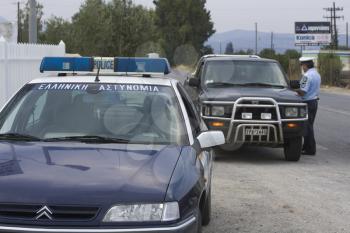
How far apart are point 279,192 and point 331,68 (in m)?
40.6

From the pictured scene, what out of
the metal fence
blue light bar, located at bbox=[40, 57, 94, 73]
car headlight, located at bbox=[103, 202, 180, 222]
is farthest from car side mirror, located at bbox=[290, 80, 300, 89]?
car headlight, located at bbox=[103, 202, 180, 222]

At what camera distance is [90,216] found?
3730 mm

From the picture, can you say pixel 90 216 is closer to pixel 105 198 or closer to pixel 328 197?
pixel 105 198

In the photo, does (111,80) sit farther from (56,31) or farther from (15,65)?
(56,31)

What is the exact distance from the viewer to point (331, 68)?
46969 millimetres

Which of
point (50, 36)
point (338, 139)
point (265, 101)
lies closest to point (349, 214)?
point (265, 101)

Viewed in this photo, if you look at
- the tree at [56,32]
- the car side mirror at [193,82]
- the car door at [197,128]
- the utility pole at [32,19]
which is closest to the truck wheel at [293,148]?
the car side mirror at [193,82]

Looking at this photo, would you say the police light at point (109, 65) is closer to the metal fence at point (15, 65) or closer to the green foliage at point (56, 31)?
the metal fence at point (15, 65)

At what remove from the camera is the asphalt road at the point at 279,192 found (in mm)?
6516

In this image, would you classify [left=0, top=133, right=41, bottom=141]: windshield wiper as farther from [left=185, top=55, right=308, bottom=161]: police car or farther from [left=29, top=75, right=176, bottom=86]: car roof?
[left=185, top=55, right=308, bottom=161]: police car

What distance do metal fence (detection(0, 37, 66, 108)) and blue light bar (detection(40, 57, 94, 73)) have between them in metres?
6.67

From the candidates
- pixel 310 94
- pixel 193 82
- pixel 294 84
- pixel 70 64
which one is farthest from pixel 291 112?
pixel 70 64

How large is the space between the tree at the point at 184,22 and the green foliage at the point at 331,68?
37.8m

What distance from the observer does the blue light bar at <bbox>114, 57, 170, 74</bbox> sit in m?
6.09
